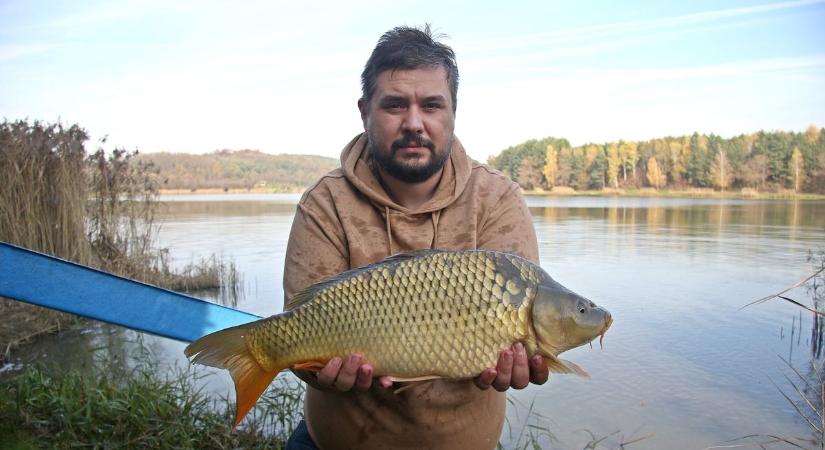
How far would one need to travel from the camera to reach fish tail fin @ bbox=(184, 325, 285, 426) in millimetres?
1693

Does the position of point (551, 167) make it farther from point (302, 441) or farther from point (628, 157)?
point (302, 441)

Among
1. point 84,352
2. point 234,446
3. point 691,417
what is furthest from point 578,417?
point 84,352

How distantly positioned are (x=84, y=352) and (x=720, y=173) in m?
50.5

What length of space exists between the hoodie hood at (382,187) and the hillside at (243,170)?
193ft

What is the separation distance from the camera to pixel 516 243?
196 centimetres

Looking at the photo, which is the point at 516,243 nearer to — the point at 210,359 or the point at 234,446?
the point at 210,359

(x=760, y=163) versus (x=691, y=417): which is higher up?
(x=760, y=163)

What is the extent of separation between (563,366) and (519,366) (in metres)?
0.12

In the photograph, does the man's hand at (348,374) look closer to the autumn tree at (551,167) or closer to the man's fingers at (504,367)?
the man's fingers at (504,367)

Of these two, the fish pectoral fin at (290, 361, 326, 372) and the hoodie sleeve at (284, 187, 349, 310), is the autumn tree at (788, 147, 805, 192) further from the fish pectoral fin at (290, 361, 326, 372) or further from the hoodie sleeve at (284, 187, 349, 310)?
the fish pectoral fin at (290, 361, 326, 372)

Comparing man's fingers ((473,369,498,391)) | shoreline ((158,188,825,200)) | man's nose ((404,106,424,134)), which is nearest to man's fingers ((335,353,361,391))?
man's fingers ((473,369,498,391))

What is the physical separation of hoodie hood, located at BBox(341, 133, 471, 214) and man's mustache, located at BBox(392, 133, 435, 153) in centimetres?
14

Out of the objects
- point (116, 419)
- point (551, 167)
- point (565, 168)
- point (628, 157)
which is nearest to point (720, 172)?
point (628, 157)

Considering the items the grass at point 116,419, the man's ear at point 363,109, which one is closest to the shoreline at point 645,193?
the grass at point 116,419
